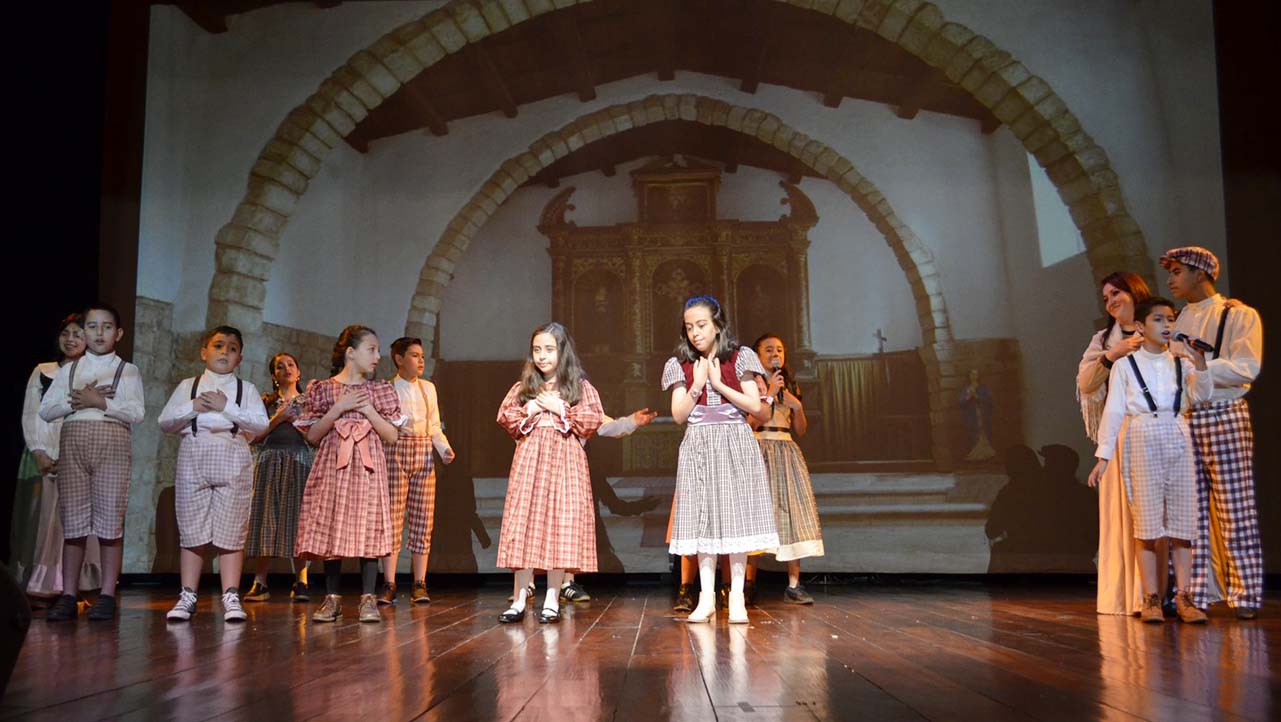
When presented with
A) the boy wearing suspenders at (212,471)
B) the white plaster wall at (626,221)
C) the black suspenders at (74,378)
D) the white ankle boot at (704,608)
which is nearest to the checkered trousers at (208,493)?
the boy wearing suspenders at (212,471)

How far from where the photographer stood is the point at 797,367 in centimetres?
650

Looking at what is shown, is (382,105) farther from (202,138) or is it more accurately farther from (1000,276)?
(1000,276)

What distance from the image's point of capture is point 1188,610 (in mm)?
3604

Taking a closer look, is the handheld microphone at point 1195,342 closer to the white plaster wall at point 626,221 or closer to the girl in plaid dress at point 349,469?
the white plaster wall at point 626,221

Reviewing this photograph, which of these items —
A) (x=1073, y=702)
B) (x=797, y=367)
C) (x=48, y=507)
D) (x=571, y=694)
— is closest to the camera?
(x=1073, y=702)

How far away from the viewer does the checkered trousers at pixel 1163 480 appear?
12.3 feet

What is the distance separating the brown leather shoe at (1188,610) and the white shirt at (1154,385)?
29.9 inches

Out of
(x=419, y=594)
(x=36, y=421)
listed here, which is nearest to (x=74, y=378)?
(x=36, y=421)

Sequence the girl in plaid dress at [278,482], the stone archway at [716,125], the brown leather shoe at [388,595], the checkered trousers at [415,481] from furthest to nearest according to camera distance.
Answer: the stone archway at [716,125] → the girl in plaid dress at [278,482] → the checkered trousers at [415,481] → the brown leather shoe at [388,595]

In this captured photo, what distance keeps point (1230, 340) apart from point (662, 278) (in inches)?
149

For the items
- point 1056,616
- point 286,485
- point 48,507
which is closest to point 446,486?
point 286,485

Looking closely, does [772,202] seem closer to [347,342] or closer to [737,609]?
A: [347,342]

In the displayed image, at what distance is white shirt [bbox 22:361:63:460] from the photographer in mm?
4418

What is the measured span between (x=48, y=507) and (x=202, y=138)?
3.13m
